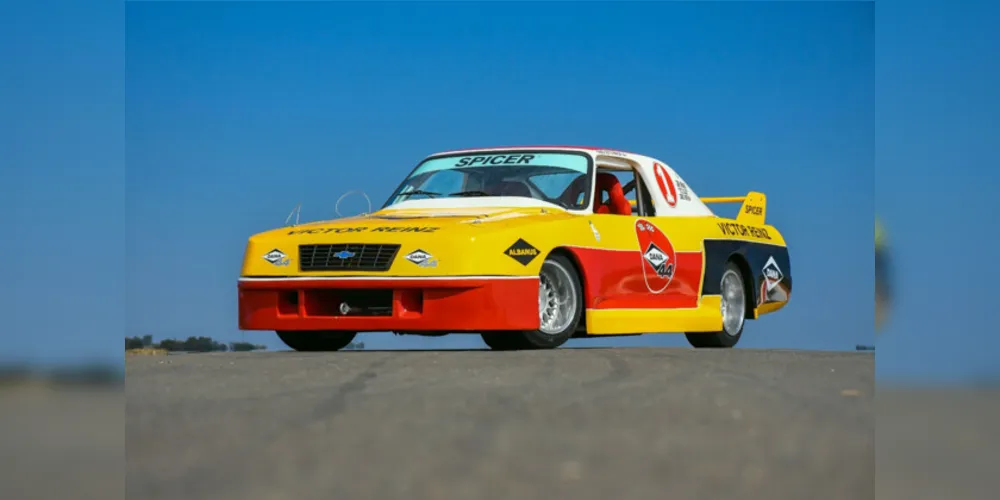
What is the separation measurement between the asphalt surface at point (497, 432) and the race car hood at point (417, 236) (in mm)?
1629

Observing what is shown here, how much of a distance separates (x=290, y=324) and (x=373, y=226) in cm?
84

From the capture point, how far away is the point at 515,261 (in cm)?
902

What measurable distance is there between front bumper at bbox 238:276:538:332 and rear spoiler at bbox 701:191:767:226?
14.3ft

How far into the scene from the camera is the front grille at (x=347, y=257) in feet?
29.4

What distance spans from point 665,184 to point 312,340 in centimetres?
332

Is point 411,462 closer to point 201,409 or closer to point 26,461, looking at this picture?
point 26,461

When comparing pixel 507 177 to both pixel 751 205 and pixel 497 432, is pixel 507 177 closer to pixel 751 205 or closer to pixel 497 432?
pixel 751 205

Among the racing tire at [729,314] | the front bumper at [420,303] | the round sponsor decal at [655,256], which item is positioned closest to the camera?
the front bumper at [420,303]

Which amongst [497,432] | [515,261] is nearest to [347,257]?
[515,261]

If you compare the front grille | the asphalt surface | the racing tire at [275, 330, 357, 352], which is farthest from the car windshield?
the asphalt surface

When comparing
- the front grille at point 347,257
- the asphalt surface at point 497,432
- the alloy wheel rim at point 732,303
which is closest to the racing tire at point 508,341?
the front grille at point 347,257

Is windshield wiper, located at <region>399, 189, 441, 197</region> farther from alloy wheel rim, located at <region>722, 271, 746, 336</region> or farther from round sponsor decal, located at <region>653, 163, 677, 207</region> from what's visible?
alloy wheel rim, located at <region>722, 271, 746, 336</region>

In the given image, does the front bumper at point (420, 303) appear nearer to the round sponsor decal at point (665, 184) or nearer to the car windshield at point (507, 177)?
the car windshield at point (507, 177)

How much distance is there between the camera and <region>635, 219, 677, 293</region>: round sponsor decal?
10.5m
